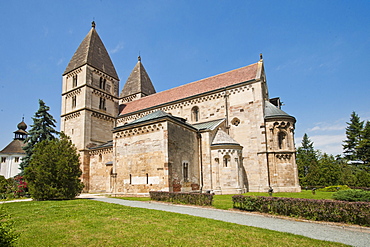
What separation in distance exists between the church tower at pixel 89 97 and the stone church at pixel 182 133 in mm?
139

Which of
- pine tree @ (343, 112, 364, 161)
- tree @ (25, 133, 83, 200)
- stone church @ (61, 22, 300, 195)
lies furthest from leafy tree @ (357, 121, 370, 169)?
tree @ (25, 133, 83, 200)

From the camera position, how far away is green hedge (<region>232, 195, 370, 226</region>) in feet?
28.9

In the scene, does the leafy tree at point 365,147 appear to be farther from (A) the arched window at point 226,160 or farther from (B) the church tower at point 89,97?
(B) the church tower at point 89,97

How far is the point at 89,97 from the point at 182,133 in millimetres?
17809

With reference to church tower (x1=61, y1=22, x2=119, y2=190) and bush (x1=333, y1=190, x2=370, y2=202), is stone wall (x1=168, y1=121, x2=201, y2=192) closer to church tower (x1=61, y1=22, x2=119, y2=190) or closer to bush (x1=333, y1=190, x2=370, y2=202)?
bush (x1=333, y1=190, x2=370, y2=202)

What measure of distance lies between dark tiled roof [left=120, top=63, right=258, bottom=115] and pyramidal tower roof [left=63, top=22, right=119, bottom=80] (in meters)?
6.75

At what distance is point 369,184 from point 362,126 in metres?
30.1

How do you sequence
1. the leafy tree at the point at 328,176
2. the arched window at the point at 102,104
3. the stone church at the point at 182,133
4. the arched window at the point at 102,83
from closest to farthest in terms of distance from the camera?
the stone church at the point at 182,133
the leafy tree at the point at 328,176
the arched window at the point at 102,104
the arched window at the point at 102,83

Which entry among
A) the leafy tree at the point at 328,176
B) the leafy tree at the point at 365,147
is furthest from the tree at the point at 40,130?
the leafy tree at the point at 365,147

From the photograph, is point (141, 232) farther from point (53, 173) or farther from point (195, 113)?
point (195, 113)

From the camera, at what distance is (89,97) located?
32469 mm

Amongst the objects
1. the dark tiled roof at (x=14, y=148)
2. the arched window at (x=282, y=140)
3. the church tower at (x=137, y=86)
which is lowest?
the arched window at (x=282, y=140)

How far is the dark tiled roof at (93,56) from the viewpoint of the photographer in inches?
1325

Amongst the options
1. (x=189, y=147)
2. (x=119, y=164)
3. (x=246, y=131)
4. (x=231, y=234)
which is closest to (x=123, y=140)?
(x=119, y=164)
